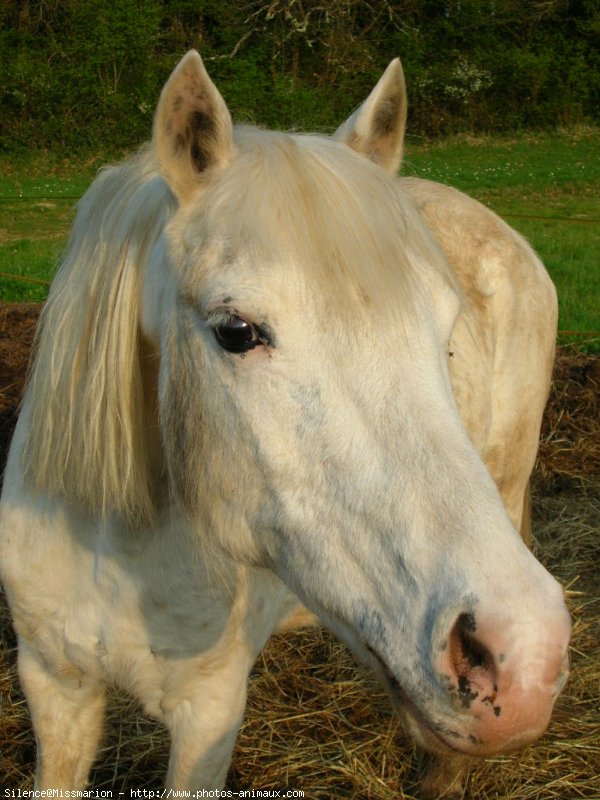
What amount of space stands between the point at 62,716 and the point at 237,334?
1.48 m

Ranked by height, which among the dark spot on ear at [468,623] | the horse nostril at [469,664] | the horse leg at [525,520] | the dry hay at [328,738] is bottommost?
the dry hay at [328,738]

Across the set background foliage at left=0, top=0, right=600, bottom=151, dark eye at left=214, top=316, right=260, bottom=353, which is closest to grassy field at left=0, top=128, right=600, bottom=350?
background foliage at left=0, top=0, right=600, bottom=151

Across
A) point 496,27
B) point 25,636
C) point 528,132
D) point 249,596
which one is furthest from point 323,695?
point 496,27

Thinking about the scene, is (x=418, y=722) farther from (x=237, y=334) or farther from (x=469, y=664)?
(x=237, y=334)

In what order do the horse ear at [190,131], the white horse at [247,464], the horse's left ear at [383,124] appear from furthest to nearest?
the horse's left ear at [383,124], the horse ear at [190,131], the white horse at [247,464]

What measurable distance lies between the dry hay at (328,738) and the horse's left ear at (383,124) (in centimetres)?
213

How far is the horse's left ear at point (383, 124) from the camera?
2117 millimetres

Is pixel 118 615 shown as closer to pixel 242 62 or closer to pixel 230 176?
pixel 230 176

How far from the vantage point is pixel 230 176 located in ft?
5.92

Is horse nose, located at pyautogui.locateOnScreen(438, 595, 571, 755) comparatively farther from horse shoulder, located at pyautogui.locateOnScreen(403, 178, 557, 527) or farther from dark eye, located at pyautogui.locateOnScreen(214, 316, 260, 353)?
horse shoulder, located at pyautogui.locateOnScreen(403, 178, 557, 527)

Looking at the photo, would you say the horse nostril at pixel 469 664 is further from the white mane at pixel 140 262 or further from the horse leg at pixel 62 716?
the horse leg at pixel 62 716

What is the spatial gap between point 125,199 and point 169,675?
129 cm

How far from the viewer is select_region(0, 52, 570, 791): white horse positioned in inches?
54.6

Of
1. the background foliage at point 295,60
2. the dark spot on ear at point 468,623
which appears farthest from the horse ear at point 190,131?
the background foliage at point 295,60
